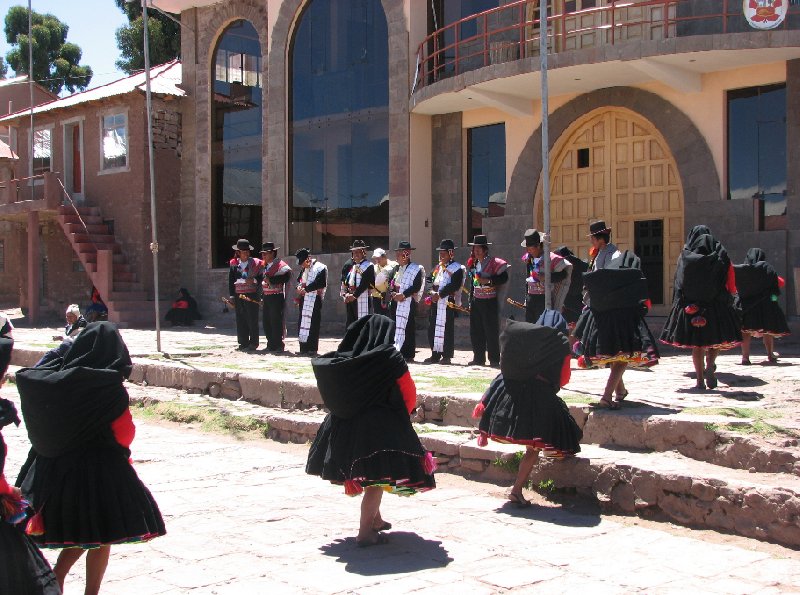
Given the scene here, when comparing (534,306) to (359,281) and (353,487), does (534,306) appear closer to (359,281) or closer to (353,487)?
(359,281)

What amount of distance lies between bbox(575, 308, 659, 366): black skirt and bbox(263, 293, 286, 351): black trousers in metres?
8.03

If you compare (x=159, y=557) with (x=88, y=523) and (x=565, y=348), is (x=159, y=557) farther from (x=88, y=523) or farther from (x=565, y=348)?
(x=565, y=348)

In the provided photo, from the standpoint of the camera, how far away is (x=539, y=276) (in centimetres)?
1147

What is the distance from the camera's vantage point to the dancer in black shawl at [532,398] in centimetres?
657

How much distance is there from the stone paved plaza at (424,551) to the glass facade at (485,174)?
1027 centimetres

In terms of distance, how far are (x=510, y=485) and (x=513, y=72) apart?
8.97m

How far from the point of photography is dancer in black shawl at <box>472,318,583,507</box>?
259 inches

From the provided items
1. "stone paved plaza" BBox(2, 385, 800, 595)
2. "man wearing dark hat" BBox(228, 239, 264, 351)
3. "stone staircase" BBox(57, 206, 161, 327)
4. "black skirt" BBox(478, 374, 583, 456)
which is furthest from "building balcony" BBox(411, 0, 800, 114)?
"stone staircase" BBox(57, 206, 161, 327)

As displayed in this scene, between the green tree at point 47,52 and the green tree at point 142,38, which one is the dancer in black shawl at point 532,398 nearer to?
the green tree at point 142,38

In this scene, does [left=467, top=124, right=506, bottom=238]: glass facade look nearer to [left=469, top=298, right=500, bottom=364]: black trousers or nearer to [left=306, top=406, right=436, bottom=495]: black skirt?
[left=469, top=298, right=500, bottom=364]: black trousers

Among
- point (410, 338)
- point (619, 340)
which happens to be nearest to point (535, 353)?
point (619, 340)

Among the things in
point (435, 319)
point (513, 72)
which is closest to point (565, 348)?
point (435, 319)

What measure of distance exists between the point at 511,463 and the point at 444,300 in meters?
Result: 5.70

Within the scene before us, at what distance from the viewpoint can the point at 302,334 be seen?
14.9 m
